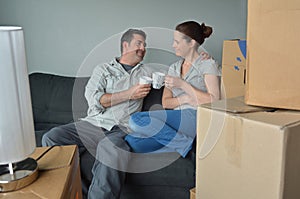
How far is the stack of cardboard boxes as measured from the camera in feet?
2.51

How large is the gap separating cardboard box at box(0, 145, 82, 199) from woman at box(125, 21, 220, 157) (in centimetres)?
65

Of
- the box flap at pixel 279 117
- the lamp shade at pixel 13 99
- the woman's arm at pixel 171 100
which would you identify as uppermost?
the lamp shade at pixel 13 99

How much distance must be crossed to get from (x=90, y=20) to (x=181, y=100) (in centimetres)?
126

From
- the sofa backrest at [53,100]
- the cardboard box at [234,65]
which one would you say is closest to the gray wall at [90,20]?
the sofa backrest at [53,100]

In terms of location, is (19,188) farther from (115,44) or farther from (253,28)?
(115,44)

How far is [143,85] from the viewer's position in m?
1.78

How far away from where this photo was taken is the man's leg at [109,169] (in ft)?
5.18

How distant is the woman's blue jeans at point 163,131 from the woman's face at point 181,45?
42 cm

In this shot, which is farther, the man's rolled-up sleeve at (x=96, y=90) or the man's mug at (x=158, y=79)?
the man's rolled-up sleeve at (x=96, y=90)

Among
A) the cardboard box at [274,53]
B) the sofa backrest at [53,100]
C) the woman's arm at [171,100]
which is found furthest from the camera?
the sofa backrest at [53,100]

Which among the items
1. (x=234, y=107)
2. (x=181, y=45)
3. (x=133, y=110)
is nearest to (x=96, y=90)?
(x=133, y=110)

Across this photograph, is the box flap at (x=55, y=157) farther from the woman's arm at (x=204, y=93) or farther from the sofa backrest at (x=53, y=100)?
the sofa backrest at (x=53, y=100)

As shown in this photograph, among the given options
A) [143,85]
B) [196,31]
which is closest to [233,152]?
[143,85]

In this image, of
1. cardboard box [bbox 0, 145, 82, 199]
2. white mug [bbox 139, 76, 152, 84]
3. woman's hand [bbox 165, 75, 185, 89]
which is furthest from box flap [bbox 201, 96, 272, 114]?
white mug [bbox 139, 76, 152, 84]
